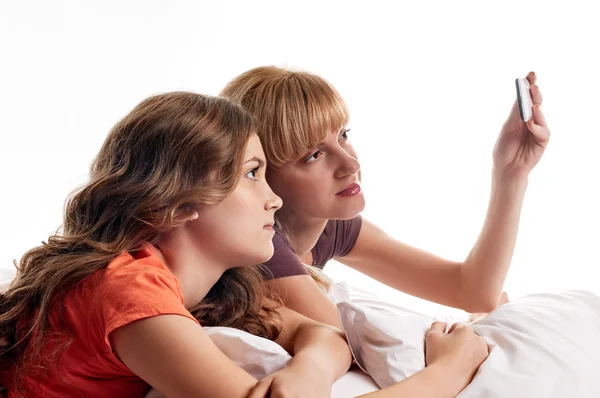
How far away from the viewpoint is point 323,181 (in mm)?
1855

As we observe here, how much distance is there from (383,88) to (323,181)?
1.91 metres

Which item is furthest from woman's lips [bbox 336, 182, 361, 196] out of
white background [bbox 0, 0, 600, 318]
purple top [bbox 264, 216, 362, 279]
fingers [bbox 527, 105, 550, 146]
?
white background [bbox 0, 0, 600, 318]

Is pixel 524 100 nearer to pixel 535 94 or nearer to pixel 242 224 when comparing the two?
pixel 535 94

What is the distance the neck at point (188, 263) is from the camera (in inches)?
57.6

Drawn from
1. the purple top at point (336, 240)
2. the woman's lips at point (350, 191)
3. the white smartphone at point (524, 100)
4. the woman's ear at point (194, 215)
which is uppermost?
the white smartphone at point (524, 100)

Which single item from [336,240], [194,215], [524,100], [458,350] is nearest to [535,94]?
[524,100]

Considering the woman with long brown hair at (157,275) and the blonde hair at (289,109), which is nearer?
the woman with long brown hair at (157,275)

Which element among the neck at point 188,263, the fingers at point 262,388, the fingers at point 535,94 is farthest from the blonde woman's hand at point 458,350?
the fingers at point 535,94

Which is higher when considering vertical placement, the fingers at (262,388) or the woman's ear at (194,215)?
the woman's ear at (194,215)

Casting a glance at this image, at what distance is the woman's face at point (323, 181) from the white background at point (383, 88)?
1711mm

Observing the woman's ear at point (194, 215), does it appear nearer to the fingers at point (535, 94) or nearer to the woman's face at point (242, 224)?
the woman's face at point (242, 224)

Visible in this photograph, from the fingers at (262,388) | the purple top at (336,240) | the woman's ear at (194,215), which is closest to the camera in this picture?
the fingers at (262,388)

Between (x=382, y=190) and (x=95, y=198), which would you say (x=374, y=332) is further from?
(x=382, y=190)

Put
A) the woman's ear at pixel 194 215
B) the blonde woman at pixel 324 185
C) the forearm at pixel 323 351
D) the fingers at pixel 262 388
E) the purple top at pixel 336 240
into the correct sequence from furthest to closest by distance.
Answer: the purple top at pixel 336 240 < the blonde woman at pixel 324 185 < the woman's ear at pixel 194 215 < the forearm at pixel 323 351 < the fingers at pixel 262 388
